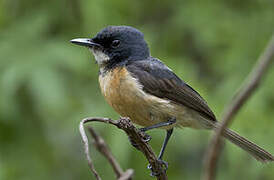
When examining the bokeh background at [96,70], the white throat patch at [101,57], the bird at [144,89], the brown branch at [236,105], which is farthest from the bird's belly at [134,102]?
the brown branch at [236,105]

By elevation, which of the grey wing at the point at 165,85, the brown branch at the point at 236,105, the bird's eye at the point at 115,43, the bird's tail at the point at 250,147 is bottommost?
the bird's tail at the point at 250,147

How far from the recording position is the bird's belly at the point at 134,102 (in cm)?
351

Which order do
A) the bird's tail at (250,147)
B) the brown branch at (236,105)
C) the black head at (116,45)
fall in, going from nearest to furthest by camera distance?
the brown branch at (236,105) < the bird's tail at (250,147) < the black head at (116,45)

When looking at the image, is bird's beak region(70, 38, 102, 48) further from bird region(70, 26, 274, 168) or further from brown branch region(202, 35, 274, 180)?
brown branch region(202, 35, 274, 180)

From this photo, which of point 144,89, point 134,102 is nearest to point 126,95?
point 134,102

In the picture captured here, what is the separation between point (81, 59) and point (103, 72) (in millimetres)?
435

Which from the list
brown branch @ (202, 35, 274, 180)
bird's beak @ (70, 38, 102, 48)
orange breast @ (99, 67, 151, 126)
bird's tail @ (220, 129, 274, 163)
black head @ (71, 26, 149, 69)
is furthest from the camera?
black head @ (71, 26, 149, 69)

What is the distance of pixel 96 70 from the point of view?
170 inches

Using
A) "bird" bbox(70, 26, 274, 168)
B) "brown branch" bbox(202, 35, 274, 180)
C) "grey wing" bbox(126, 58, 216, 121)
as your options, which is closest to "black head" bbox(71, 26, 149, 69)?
"bird" bbox(70, 26, 274, 168)

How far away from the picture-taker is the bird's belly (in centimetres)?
351

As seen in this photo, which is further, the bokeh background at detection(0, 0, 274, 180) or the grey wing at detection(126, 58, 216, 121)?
the bokeh background at detection(0, 0, 274, 180)

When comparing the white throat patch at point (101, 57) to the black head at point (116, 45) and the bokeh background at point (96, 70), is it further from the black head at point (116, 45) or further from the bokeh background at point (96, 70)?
the bokeh background at point (96, 70)

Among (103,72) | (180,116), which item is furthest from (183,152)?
(103,72)

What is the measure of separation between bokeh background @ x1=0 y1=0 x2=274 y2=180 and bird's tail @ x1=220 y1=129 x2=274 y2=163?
139 millimetres
